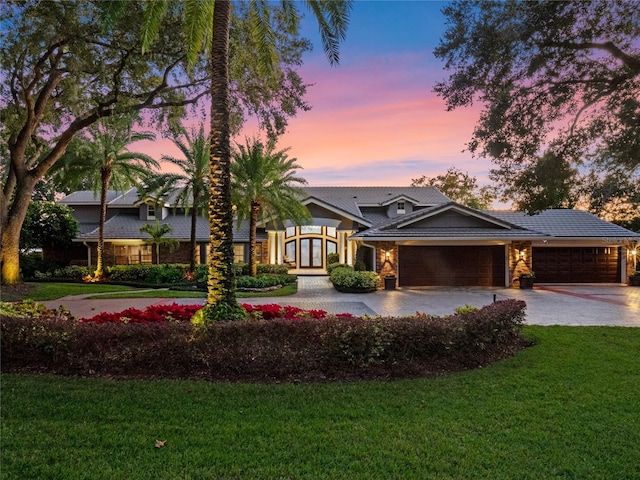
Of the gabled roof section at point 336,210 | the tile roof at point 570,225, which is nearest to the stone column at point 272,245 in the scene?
the gabled roof section at point 336,210

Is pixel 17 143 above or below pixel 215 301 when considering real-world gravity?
above

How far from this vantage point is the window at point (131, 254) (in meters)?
26.2

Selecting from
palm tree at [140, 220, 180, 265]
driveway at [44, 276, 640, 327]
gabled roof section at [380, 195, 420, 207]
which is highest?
gabled roof section at [380, 195, 420, 207]

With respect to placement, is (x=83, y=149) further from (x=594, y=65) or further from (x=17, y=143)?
(x=594, y=65)

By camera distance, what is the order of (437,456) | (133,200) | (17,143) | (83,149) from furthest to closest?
1. (133,200)
2. (83,149)
3. (17,143)
4. (437,456)

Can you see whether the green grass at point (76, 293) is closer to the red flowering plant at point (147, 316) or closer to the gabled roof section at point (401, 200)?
the red flowering plant at point (147, 316)

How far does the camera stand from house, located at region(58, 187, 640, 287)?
1938cm

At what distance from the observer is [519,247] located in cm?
1945

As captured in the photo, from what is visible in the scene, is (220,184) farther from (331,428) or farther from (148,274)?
(148,274)

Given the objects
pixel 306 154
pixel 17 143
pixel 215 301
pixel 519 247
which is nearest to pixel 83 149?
pixel 17 143

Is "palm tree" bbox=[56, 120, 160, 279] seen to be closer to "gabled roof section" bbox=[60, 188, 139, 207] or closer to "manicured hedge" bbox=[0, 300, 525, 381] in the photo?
"gabled roof section" bbox=[60, 188, 139, 207]

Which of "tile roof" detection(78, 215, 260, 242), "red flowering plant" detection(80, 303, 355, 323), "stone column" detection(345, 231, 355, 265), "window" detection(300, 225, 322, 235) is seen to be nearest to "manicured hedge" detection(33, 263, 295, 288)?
"tile roof" detection(78, 215, 260, 242)

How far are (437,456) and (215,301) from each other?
4.54 m

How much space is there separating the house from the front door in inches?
15.0
